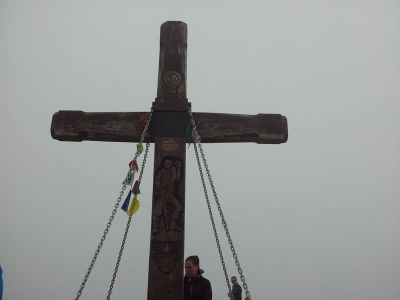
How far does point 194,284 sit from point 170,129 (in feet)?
7.12

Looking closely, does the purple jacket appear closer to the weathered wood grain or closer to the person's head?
the person's head

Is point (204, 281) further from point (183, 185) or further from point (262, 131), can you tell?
point (262, 131)

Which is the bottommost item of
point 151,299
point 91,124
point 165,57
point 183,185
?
point 151,299

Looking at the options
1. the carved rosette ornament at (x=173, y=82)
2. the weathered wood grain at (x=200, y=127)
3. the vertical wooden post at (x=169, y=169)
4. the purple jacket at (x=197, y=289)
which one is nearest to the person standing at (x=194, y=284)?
the purple jacket at (x=197, y=289)

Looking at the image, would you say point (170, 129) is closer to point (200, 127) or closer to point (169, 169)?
point (200, 127)

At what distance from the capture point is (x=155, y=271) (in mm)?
3262

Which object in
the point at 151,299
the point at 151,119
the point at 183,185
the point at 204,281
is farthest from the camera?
the point at 204,281

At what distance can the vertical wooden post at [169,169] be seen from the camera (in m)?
3.25

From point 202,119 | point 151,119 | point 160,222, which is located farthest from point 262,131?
point 160,222

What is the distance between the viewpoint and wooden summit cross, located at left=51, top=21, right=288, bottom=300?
3.35m

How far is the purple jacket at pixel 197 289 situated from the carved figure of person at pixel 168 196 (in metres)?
1.50

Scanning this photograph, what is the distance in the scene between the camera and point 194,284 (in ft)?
14.6

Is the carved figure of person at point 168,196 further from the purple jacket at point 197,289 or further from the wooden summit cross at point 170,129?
the purple jacket at point 197,289

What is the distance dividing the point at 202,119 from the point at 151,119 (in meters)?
0.56
